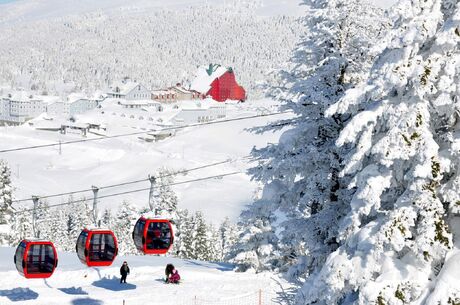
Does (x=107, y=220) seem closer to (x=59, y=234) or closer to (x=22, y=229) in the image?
(x=59, y=234)

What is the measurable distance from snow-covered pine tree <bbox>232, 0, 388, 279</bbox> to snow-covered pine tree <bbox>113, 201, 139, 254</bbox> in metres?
56.3

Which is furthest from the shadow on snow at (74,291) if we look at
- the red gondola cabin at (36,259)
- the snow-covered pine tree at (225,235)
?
the snow-covered pine tree at (225,235)

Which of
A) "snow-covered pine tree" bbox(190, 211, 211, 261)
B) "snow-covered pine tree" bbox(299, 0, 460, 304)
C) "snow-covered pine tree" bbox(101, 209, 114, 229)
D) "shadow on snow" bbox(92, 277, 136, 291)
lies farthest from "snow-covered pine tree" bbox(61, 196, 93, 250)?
"snow-covered pine tree" bbox(299, 0, 460, 304)

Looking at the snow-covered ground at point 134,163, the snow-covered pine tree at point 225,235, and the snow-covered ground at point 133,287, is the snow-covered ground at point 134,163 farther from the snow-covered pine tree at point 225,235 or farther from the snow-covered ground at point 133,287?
the snow-covered ground at point 133,287

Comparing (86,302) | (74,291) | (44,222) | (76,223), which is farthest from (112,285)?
(44,222)

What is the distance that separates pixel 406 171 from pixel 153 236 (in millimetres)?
19139

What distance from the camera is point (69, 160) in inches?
5812

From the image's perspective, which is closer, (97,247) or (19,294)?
(97,247)

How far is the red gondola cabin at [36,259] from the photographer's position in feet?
83.6

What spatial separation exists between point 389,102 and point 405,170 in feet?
3.83

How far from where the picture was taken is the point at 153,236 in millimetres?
29125

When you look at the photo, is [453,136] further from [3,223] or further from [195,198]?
[195,198]

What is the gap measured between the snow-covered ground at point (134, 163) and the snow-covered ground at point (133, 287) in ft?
228

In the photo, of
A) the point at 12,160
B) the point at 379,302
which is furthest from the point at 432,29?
the point at 12,160
